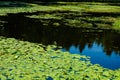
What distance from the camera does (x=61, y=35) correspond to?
33.2 m

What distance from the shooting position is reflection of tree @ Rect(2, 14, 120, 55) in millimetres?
28981

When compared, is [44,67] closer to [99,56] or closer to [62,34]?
[99,56]

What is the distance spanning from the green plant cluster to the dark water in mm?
4255

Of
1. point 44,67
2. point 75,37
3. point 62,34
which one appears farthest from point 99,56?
point 62,34

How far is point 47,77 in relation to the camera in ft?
51.3

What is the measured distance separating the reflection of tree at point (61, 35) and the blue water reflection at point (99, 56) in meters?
0.41

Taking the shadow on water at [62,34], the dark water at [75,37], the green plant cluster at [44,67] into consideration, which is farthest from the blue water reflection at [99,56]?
the green plant cluster at [44,67]

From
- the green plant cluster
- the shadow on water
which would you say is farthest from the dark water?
the green plant cluster

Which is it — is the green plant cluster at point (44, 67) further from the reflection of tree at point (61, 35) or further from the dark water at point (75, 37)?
the reflection of tree at point (61, 35)

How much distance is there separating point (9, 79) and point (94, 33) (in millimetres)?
20805

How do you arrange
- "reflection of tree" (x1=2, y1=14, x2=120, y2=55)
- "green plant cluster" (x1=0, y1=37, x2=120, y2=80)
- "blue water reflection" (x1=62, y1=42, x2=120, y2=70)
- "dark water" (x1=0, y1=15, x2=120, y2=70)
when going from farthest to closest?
1. "reflection of tree" (x1=2, y1=14, x2=120, y2=55)
2. "dark water" (x1=0, y1=15, x2=120, y2=70)
3. "blue water reflection" (x1=62, y1=42, x2=120, y2=70)
4. "green plant cluster" (x1=0, y1=37, x2=120, y2=80)

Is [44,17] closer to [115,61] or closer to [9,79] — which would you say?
[115,61]

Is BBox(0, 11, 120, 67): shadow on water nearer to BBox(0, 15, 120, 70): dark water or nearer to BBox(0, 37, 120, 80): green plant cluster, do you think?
BBox(0, 15, 120, 70): dark water

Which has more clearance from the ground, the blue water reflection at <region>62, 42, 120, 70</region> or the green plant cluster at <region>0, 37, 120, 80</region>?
the green plant cluster at <region>0, 37, 120, 80</region>
